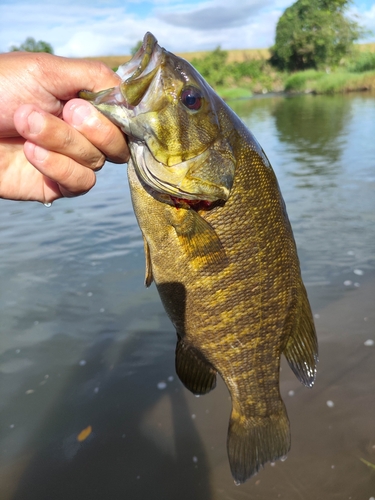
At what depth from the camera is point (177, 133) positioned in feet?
5.78

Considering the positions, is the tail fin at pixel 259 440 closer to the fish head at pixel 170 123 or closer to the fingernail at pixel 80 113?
the fish head at pixel 170 123

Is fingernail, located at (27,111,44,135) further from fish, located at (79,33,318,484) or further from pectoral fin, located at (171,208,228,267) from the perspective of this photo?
pectoral fin, located at (171,208,228,267)

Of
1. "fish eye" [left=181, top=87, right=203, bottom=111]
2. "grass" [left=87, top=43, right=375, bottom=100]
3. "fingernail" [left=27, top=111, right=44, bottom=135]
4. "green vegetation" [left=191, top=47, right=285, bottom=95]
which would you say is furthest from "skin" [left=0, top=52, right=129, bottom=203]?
"green vegetation" [left=191, top=47, right=285, bottom=95]

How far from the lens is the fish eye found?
1750 millimetres

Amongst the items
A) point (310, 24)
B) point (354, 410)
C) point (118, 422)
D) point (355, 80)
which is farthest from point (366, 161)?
point (310, 24)

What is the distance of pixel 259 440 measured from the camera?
2.25 metres

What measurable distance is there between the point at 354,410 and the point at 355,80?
133 feet

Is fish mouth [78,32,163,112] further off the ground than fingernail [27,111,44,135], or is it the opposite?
fish mouth [78,32,163,112]

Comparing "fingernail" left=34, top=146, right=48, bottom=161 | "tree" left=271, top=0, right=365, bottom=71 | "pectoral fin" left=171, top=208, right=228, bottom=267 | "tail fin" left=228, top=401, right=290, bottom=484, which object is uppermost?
"tree" left=271, top=0, right=365, bottom=71

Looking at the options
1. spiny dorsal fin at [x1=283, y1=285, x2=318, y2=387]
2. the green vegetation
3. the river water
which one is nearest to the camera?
spiny dorsal fin at [x1=283, y1=285, x2=318, y2=387]

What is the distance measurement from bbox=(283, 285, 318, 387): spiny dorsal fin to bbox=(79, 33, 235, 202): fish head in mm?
794

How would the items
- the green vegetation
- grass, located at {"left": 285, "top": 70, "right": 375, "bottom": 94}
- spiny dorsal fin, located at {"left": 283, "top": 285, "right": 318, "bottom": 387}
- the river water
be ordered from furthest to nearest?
the green vegetation → grass, located at {"left": 285, "top": 70, "right": 375, "bottom": 94} → the river water → spiny dorsal fin, located at {"left": 283, "top": 285, "right": 318, "bottom": 387}

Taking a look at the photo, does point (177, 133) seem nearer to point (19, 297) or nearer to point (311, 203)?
point (19, 297)

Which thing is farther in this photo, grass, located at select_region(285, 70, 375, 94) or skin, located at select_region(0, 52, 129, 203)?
grass, located at select_region(285, 70, 375, 94)
